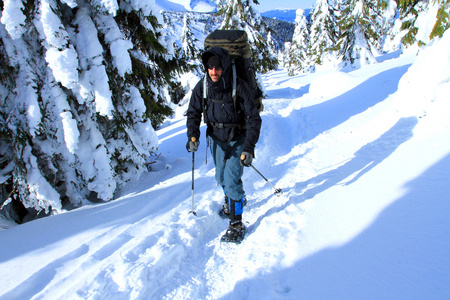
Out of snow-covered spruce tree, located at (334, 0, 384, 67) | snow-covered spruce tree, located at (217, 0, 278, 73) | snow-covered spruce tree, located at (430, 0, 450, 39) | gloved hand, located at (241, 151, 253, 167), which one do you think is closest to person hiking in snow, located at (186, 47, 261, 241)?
gloved hand, located at (241, 151, 253, 167)

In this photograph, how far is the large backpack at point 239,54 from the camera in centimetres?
345

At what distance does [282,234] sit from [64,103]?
4540mm

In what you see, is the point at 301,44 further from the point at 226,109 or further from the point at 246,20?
the point at 226,109

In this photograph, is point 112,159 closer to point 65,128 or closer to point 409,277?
point 65,128

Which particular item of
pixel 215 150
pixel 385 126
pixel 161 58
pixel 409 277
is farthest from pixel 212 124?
pixel 385 126

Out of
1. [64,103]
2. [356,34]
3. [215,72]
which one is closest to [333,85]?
[356,34]

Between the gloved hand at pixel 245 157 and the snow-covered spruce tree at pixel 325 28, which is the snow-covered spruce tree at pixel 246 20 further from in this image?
the gloved hand at pixel 245 157

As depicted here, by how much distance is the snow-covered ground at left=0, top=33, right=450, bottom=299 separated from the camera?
2.46m

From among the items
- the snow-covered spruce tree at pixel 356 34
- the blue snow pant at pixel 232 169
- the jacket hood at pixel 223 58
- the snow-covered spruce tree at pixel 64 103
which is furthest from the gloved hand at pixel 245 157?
the snow-covered spruce tree at pixel 356 34

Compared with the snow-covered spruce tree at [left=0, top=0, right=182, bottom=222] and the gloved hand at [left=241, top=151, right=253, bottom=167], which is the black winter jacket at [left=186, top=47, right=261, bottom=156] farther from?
the snow-covered spruce tree at [left=0, top=0, right=182, bottom=222]

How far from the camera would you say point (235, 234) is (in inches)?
136

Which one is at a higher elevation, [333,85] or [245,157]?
[245,157]

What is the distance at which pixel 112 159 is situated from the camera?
5.64 m

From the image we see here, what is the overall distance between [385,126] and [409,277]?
556cm
